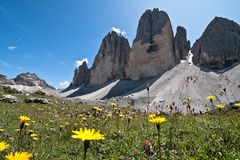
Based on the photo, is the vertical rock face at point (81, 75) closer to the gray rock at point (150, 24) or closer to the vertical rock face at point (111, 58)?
the vertical rock face at point (111, 58)

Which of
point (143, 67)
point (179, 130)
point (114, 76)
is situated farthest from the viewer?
point (114, 76)

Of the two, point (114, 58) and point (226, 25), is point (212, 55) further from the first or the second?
point (114, 58)

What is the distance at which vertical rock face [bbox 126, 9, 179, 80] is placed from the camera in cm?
10769

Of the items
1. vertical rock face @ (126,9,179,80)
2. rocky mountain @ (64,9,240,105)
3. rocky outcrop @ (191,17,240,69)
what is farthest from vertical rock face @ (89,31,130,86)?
rocky outcrop @ (191,17,240,69)

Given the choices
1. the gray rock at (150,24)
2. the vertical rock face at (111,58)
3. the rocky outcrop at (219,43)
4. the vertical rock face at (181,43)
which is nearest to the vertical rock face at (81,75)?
the vertical rock face at (111,58)

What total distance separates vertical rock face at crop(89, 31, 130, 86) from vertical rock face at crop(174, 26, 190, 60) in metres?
29.4

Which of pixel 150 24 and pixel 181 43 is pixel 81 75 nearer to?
pixel 150 24

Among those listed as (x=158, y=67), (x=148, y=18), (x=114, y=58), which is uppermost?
(x=148, y=18)

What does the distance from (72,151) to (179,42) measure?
11619cm

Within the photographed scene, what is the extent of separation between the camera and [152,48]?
11106 centimetres

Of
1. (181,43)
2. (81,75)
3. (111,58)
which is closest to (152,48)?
(181,43)

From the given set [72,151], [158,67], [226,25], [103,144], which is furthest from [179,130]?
[226,25]

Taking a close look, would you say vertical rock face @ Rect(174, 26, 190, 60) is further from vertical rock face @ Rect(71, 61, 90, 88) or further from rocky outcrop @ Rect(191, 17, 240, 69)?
vertical rock face @ Rect(71, 61, 90, 88)

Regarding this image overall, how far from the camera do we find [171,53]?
10775 cm
